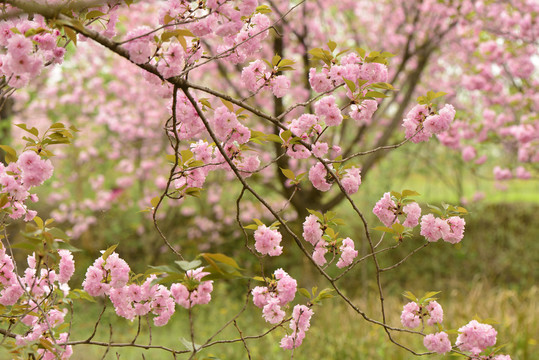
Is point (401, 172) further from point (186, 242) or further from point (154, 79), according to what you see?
point (154, 79)

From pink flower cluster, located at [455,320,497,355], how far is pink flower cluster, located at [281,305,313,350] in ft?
2.07

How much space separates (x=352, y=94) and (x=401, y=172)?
28.8 ft

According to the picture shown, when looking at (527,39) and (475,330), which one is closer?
(475,330)

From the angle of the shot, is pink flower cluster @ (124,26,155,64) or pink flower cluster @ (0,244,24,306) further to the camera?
pink flower cluster @ (0,244,24,306)

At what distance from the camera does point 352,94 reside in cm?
200

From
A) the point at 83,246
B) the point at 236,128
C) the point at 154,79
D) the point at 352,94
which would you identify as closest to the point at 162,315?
the point at 236,128

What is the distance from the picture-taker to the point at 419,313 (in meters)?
2.23

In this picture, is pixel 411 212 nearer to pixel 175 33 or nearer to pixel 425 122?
pixel 425 122

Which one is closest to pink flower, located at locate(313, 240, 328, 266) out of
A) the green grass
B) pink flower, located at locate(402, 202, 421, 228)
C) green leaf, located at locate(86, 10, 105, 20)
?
pink flower, located at locate(402, 202, 421, 228)

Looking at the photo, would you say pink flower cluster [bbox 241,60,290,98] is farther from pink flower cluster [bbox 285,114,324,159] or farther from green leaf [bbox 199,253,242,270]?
green leaf [bbox 199,253,242,270]

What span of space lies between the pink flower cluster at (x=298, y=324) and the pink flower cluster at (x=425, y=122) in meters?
0.87

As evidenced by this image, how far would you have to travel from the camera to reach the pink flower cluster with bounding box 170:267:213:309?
153 cm

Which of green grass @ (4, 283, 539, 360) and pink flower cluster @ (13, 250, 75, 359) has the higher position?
green grass @ (4, 283, 539, 360)

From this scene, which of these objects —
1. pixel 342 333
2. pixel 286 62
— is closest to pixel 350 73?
pixel 286 62
